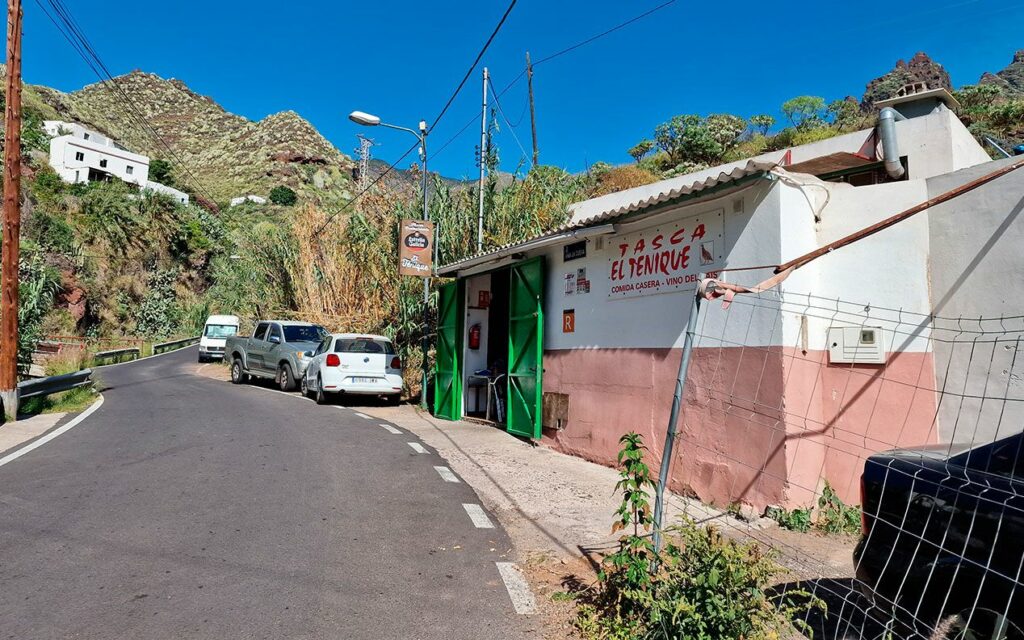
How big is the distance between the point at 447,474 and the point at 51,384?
9342mm

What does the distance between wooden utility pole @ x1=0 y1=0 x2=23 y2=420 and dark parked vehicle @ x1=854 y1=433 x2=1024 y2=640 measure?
12.3 meters

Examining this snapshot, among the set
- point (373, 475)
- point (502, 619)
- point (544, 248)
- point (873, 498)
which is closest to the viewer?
point (873, 498)

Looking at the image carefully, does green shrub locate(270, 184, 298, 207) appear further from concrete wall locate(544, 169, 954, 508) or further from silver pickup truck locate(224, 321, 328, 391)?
concrete wall locate(544, 169, 954, 508)

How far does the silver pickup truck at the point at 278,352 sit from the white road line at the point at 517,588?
12.1m

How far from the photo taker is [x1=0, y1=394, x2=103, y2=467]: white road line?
729 centimetres

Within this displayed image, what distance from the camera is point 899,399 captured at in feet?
18.2

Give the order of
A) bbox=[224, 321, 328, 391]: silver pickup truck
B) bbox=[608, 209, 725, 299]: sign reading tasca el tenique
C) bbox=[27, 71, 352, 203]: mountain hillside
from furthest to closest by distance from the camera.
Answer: bbox=[27, 71, 352, 203]: mountain hillside < bbox=[224, 321, 328, 391]: silver pickup truck < bbox=[608, 209, 725, 299]: sign reading tasca el tenique

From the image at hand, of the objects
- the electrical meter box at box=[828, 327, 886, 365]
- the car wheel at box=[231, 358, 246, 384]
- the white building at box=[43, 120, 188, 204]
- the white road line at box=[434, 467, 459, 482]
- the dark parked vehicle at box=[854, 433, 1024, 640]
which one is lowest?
the car wheel at box=[231, 358, 246, 384]

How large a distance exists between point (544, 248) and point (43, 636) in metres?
7.48

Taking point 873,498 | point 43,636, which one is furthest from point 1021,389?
point 43,636

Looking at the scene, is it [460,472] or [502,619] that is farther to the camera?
[460,472]

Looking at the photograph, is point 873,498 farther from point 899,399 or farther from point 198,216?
point 198,216

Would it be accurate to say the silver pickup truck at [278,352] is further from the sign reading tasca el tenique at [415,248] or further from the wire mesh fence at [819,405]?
the wire mesh fence at [819,405]

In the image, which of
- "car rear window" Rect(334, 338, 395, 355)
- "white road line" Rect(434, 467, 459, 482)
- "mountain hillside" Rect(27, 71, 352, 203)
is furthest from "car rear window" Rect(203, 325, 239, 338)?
"mountain hillside" Rect(27, 71, 352, 203)
